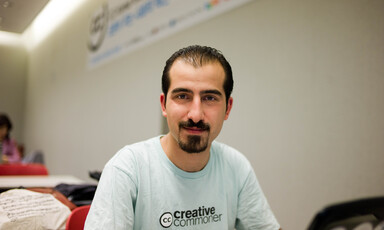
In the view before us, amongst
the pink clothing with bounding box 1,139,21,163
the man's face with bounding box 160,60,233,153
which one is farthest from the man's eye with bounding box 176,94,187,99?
the pink clothing with bounding box 1,139,21,163

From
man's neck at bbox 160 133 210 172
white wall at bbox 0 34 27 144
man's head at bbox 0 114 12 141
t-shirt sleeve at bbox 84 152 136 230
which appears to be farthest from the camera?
white wall at bbox 0 34 27 144

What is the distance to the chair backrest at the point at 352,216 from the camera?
0.34 metres

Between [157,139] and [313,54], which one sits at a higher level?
[313,54]

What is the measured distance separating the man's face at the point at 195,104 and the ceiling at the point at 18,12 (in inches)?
20.7

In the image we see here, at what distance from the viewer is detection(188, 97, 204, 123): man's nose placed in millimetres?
782

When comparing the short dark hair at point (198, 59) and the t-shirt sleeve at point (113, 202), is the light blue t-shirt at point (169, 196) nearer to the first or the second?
the t-shirt sleeve at point (113, 202)

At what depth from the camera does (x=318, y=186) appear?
4.42ft

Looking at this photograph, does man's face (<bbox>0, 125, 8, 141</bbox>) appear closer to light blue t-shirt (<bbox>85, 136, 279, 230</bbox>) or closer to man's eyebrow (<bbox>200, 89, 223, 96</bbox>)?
light blue t-shirt (<bbox>85, 136, 279, 230</bbox>)

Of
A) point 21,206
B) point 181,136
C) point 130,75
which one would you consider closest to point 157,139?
point 181,136

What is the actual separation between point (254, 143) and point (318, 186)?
16.7 inches

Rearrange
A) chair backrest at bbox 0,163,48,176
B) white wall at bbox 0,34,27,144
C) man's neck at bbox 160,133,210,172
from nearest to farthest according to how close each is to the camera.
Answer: man's neck at bbox 160,133,210,172 < chair backrest at bbox 0,163,48,176 < white wall at bbox 0,34,27,144

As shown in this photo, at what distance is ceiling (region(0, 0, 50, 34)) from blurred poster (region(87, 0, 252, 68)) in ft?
3.83

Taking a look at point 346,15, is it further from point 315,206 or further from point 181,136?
point 181,136

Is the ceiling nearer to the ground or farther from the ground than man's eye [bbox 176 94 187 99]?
farther from the ground
